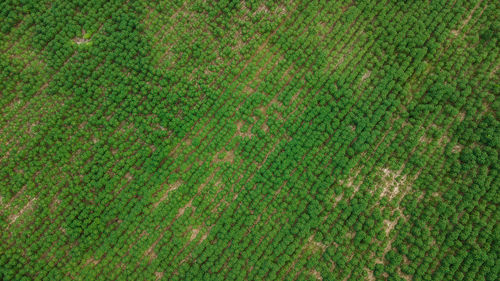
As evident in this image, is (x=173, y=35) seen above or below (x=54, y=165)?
above

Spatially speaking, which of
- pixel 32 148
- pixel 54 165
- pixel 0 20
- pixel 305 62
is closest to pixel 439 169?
pixel 305 62

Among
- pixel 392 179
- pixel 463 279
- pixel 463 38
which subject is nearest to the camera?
pixel 463 279

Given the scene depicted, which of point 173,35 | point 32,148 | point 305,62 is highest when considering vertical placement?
point 173,35

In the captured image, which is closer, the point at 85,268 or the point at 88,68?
the point at 85,268

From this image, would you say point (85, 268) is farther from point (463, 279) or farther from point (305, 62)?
point (463, 279)

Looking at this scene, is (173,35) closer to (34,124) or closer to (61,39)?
(61,39)

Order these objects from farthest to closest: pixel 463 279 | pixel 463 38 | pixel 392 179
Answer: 1. pixel 463 38
2. pixel 392 179
3. pixel 463 279
